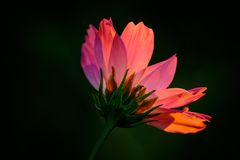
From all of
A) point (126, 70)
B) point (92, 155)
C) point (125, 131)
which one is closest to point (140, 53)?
point (126, 70)

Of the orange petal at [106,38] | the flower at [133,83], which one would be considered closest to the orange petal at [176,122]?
the flower at [133,83]

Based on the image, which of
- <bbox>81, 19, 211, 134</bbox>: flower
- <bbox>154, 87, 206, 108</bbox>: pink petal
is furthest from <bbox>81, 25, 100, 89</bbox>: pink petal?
<bbox>154, 87, 206, 108</bbox>: pink petal

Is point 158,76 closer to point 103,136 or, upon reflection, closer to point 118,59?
point 118,59

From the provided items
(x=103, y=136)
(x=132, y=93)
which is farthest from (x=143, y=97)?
(x=103, y=136)

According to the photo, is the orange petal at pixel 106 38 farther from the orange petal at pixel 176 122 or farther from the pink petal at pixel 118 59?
the orange petal at pixel 176 122

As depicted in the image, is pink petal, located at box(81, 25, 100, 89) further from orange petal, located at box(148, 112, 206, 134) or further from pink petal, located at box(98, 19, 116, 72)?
orange petal, located at box(148, 112, 206, 134)

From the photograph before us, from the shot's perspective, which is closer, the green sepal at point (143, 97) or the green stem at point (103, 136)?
the green stem at point (103, 136)

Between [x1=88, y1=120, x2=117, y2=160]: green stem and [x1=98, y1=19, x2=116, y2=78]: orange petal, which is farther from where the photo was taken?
[x1=98, y1=19, x2=116, y2=78]: orange petal
